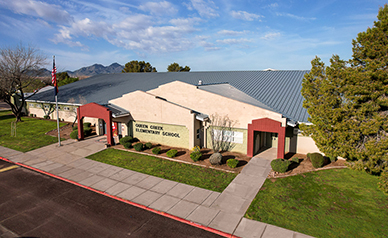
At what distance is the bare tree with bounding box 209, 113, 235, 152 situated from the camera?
22.1m

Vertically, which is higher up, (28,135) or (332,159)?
(28,135)

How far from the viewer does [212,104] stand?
73.9 feet

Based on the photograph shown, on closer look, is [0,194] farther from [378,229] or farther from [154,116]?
[378,229]

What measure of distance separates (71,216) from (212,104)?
14.7m

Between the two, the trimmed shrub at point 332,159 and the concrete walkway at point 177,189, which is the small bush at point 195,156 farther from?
the trimmed shrub at point 332,159

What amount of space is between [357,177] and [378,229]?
245 inches

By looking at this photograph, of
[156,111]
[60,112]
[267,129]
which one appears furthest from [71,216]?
[60,112]

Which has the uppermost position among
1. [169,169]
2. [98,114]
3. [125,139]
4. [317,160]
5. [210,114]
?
[210,114]

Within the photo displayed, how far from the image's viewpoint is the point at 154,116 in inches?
959

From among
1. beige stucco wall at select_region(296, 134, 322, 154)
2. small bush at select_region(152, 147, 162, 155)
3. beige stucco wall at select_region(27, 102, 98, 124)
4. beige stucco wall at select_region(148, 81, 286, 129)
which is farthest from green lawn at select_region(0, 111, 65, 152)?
beige stucco wall at select_region(296, 134, 322, 154)

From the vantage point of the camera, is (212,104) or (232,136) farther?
(212,104)

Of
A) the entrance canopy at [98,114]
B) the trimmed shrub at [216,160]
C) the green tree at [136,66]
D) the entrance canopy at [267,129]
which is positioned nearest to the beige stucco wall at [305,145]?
the entrance canopy at [267,129]

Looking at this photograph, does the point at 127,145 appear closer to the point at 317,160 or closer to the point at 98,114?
the point at 98,114

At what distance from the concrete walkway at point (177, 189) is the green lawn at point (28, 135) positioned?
2340 mm
